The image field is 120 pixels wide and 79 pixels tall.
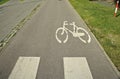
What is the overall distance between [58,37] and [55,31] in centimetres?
131

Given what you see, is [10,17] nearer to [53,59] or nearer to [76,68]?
[53,59]

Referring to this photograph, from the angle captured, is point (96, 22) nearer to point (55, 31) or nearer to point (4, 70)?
point (55, 31)

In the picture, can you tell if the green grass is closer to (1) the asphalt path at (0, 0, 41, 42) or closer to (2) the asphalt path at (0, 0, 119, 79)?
(2) the asphalt path at (0, 0, 119, 79)

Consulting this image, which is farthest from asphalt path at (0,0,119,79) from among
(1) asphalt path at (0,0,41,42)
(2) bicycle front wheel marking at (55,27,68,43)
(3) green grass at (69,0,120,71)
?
(1) asphalt path at (0,0,41,42)

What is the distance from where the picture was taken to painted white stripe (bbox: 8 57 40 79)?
6064 millimetres

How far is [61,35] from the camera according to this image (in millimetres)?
10406

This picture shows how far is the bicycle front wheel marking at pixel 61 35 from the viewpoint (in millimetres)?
9602

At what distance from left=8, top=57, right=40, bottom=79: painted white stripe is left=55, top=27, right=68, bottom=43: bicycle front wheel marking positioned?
8.51 ft

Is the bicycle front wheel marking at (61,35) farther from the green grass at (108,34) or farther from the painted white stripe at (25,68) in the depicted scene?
the painted white stripe at (25,68)

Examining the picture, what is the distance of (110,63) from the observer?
683 cm

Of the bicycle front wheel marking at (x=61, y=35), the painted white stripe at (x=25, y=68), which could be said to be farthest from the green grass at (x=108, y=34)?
the painted white stripe at (x=25, y=68)

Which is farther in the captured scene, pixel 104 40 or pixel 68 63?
pixel 104 40

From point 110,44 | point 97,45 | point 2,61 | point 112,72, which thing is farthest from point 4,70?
point 110,44

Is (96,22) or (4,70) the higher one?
(4,70)
